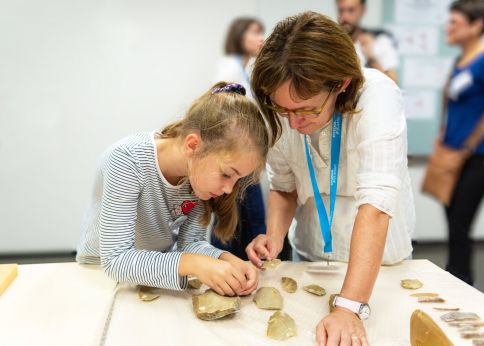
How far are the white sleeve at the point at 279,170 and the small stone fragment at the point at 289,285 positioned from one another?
12.3 inches

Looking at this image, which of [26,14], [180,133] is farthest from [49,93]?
[180,133]

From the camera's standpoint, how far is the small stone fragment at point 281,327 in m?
0.95

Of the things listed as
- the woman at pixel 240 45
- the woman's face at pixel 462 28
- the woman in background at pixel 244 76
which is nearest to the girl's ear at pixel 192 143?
the woman in background at pixel 244 76

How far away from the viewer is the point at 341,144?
1214 millimetres

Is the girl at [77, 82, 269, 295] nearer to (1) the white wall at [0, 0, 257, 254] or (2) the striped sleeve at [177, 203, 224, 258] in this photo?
(2) the striped sleeve at [177, 203, 224, 258]

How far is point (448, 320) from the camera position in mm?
1006

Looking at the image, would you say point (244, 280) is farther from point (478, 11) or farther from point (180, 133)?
point (478, 11)

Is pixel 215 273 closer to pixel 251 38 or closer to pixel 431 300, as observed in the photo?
pixel 431 300

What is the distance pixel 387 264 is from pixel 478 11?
6.98ft

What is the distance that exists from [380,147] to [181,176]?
0.50 metres

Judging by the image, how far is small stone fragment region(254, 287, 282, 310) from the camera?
1.07m

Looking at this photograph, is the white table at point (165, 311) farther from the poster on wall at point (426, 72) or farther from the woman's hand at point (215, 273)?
the poster on wall at point (426, 72)

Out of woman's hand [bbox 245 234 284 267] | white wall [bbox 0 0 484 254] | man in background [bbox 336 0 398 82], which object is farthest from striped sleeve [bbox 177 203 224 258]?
white wall [bbox 0 0 484 254]

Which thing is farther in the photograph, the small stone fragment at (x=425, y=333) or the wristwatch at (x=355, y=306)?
the wristwatch at (x=355, y=306)
